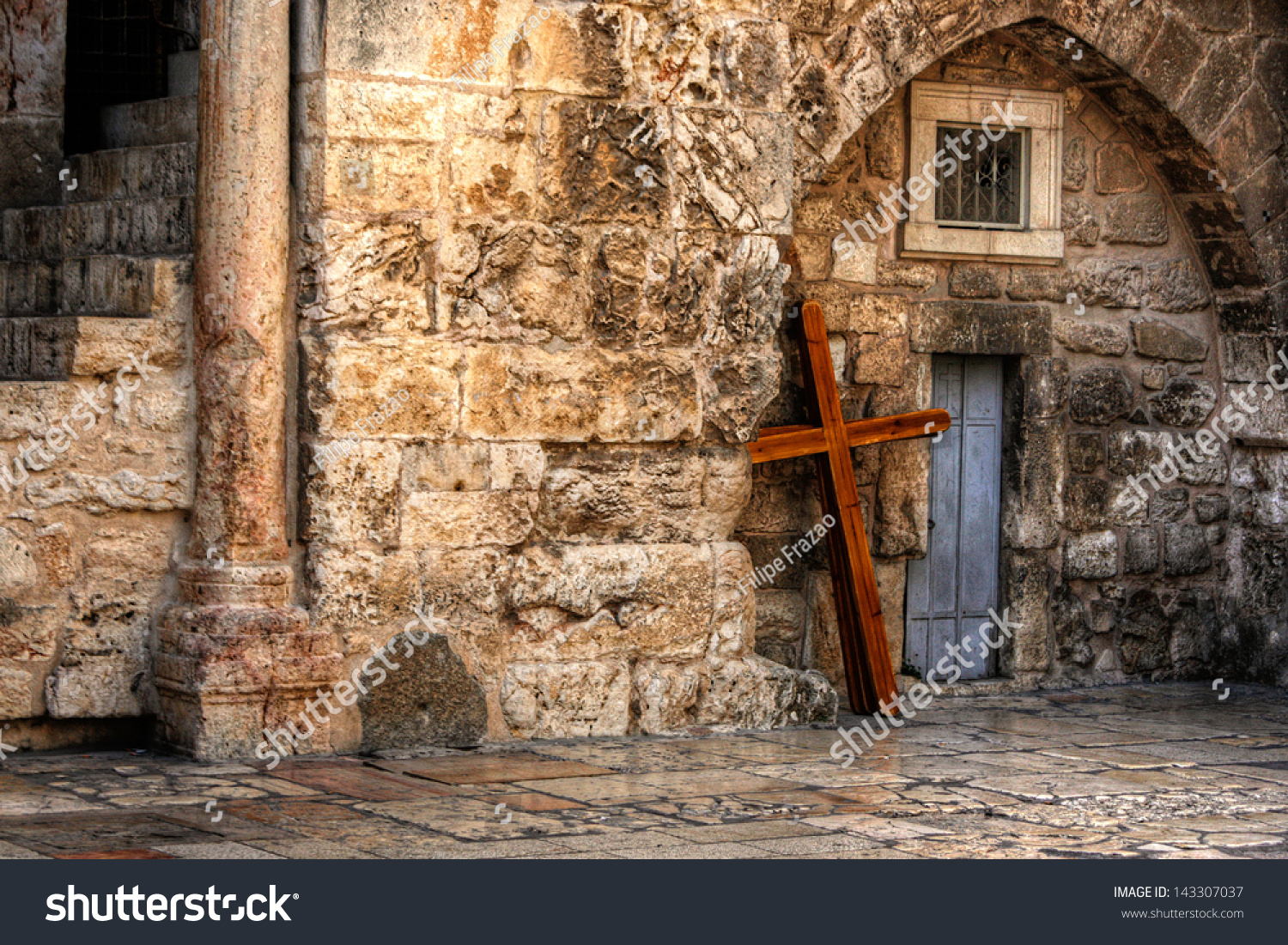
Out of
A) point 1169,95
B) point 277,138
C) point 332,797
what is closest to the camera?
point 332,797

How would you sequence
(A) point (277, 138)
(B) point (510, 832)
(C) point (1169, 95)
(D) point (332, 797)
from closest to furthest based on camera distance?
(B) point (510, 832) → (D) point (332, 797) → (A) point (277, 138) → (C) point (1169, 95)

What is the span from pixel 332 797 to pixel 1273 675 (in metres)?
4.75

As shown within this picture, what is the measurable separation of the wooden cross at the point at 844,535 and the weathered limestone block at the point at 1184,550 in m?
1.92

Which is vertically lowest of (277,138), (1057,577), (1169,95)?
(1057,577)

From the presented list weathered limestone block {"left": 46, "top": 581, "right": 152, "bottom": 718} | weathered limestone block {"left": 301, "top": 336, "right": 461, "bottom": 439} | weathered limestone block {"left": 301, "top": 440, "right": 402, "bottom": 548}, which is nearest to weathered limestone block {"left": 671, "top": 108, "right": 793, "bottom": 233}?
weathered limestone block {"left": 301, "top": 336, "right": 461, "bottom": 439}

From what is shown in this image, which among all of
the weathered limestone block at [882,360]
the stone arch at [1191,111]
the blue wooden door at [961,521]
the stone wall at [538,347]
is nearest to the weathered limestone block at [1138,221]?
the stone arch at [1191,111]

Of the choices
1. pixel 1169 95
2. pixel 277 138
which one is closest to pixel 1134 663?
pixel 1169 95

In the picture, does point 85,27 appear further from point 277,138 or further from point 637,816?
point 637,816

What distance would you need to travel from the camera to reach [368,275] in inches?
226

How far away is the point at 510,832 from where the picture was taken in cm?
451

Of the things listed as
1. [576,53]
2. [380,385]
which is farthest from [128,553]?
[576,53]

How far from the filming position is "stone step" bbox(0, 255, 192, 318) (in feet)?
18.6

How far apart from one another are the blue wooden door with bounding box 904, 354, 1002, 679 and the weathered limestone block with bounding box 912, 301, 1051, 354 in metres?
0.13

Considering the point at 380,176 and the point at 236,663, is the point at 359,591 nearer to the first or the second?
the point at 236,663
